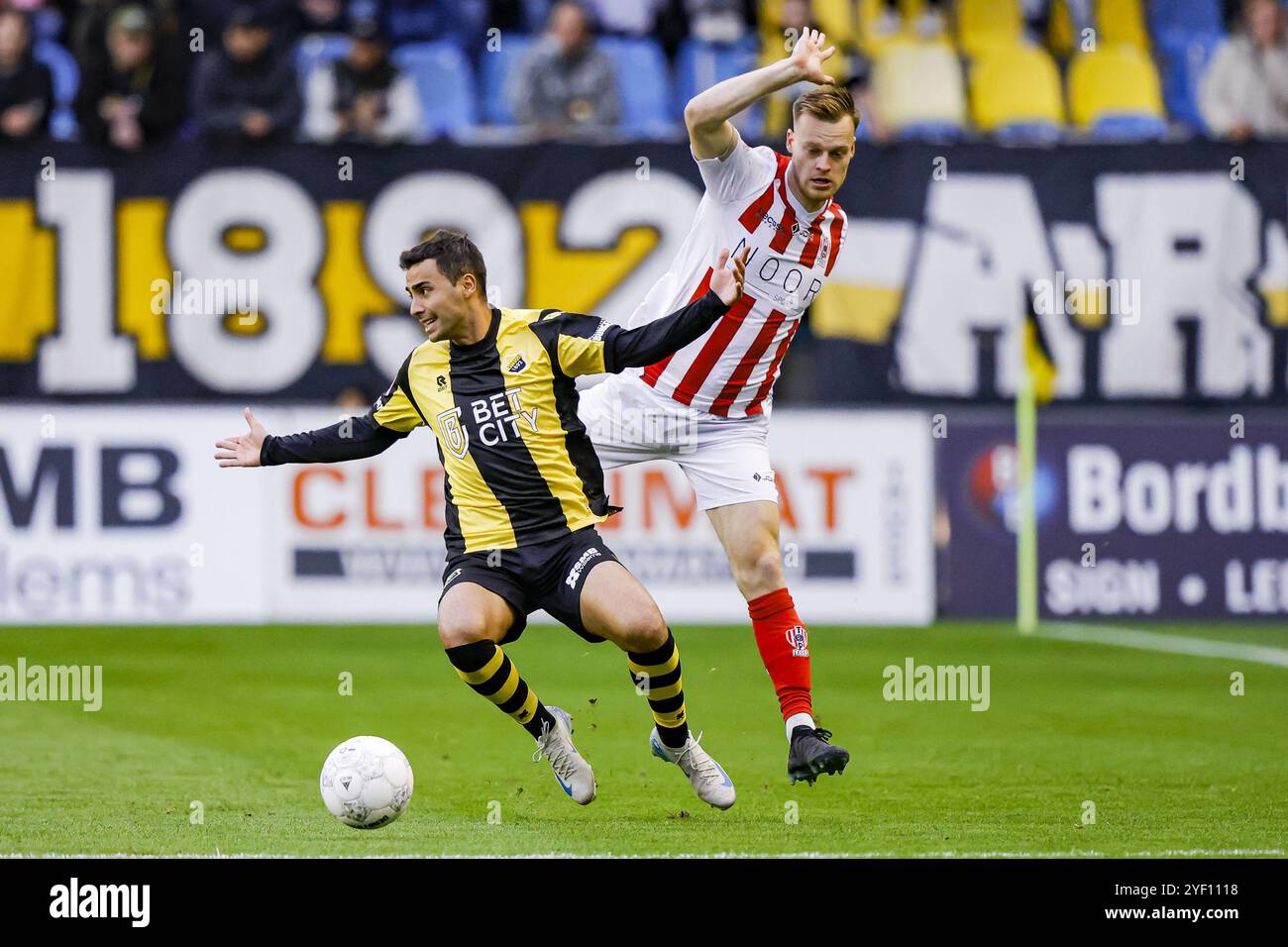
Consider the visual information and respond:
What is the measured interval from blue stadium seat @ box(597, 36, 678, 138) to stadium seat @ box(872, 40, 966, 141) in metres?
1.68

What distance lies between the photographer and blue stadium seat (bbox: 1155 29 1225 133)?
16.7m

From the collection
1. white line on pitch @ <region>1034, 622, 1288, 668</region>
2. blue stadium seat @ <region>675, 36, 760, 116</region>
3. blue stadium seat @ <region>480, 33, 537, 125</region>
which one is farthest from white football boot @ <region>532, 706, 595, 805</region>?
blue stadium seat @ <region>675, 36, 760, 116</region>

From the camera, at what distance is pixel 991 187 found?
13.8 metres

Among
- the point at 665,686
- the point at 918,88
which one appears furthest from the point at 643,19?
the point at 665,686

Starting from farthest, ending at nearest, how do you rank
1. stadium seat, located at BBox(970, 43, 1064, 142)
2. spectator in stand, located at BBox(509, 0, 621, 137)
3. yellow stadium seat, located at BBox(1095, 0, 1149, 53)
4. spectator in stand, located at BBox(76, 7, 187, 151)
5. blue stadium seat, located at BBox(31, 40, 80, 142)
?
yellow stadium seat, located at BBox(1095, 0, 1149, 53), stadium seat, located at BBox(970, 43, 1064, 142), blue stadium seat, located at BBox(31, 40, 80, 142), spectator in stand, located at BBox(509, 0, 621, 137), spectator in stand, located at BBox(76, 7, 187, 151)

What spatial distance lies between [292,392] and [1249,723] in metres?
7.01

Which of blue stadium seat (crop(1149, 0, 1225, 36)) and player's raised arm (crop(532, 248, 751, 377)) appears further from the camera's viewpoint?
blue stadium seat (crop(1149, 0, 1225, 36))

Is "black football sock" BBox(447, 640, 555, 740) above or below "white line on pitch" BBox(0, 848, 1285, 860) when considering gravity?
above

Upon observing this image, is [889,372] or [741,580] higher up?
[889,372]

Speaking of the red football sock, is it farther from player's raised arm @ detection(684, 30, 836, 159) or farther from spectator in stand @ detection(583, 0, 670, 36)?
spectator in stand @ detection(583, 0, 670, 36)

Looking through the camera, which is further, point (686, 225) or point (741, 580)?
point (686, 225)

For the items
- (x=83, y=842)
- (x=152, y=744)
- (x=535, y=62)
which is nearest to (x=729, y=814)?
(x=83, y=842)

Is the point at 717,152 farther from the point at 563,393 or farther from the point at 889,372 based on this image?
the point at 889,372

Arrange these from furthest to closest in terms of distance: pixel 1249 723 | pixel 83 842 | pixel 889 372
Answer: pixel 889 372, pixel 1249 723, pixel 83 842
